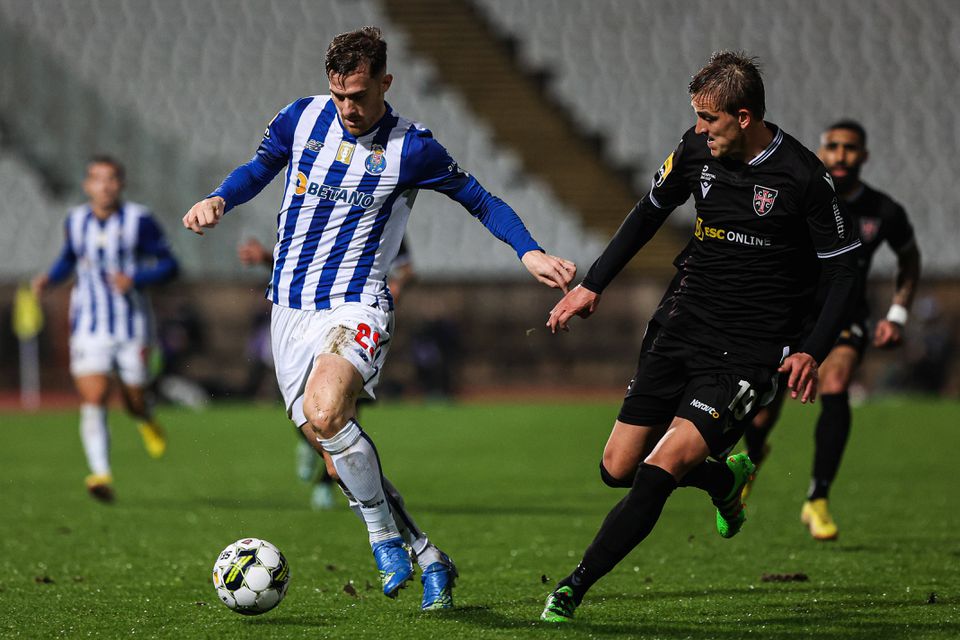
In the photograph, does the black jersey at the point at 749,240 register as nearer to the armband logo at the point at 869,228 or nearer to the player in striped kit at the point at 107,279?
the armband logo at the point at 869,228

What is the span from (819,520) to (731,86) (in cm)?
305

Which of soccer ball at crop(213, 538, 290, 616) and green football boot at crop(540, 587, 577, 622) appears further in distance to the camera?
soccer ball at crop(213, 538, 290, 616)

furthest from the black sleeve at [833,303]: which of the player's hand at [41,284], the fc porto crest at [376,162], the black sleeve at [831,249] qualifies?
the player's hand at [41,284]

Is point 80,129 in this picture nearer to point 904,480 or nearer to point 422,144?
point 904,480

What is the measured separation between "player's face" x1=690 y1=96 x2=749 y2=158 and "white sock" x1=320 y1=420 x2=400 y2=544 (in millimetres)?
1610

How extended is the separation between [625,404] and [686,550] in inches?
79.2

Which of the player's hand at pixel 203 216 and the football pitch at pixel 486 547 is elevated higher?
the player's hand at pixel 203 216

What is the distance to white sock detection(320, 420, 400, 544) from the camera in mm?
4754

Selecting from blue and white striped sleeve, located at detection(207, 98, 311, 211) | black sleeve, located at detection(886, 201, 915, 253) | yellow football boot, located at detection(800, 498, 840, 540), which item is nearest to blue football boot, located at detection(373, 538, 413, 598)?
blue and white striped sleeve, located at detection(207, 98, 311, 211)

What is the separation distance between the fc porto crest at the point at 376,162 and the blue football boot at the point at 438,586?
1.46m

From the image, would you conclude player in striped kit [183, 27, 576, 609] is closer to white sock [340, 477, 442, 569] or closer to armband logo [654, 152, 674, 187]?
white sock [340, 477, 442, 569]

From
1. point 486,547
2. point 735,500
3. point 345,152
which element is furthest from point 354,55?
point 486,547

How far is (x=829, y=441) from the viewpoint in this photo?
6934mm

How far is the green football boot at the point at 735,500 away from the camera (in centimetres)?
509
